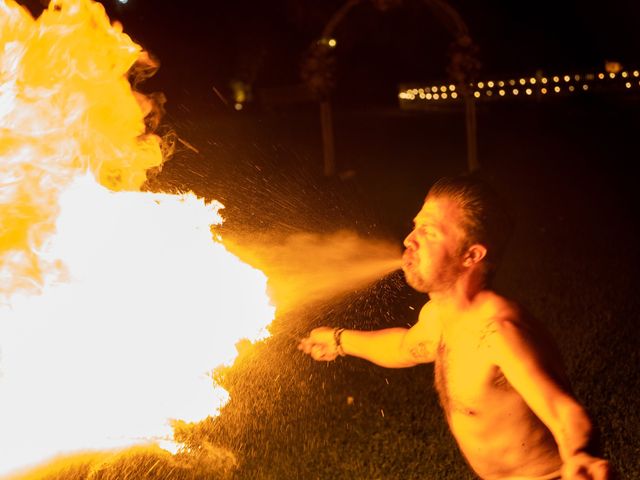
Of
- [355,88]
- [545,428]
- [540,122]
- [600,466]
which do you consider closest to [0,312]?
[545,428]

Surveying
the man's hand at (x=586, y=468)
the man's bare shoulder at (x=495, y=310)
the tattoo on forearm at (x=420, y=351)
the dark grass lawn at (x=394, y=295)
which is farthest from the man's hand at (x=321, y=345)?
the dark grass lawn at (x=394, y=295)

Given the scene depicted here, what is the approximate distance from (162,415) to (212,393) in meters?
0.28

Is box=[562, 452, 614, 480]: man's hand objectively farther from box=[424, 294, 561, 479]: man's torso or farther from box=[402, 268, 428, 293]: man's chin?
box=[402, 268, 428, 293]: man's chin

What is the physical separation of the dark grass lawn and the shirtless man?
6.12 ft

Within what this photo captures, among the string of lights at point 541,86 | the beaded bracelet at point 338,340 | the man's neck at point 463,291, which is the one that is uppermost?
the string of lights at point 541,86

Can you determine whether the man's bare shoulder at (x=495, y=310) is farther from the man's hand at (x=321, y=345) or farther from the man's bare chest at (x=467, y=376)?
the man's hand at (x=321, y=345)

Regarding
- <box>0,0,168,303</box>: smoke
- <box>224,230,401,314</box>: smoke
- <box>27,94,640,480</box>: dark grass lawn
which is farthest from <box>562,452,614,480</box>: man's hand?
<box>0,0,168,303</box>: smoke

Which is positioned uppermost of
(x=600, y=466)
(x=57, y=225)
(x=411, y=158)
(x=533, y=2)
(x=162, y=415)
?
(x=533, y=2)

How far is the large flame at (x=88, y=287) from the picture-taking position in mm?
3787

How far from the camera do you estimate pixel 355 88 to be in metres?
42.0

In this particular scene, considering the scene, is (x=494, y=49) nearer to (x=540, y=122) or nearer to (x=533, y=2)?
(x=533, y=2)

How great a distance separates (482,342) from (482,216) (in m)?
0.38

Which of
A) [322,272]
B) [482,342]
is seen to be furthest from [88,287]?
[482,342]

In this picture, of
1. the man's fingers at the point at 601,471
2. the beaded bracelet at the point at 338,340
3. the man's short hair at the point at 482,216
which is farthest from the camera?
the beaded bracelet at the point at 338,340
